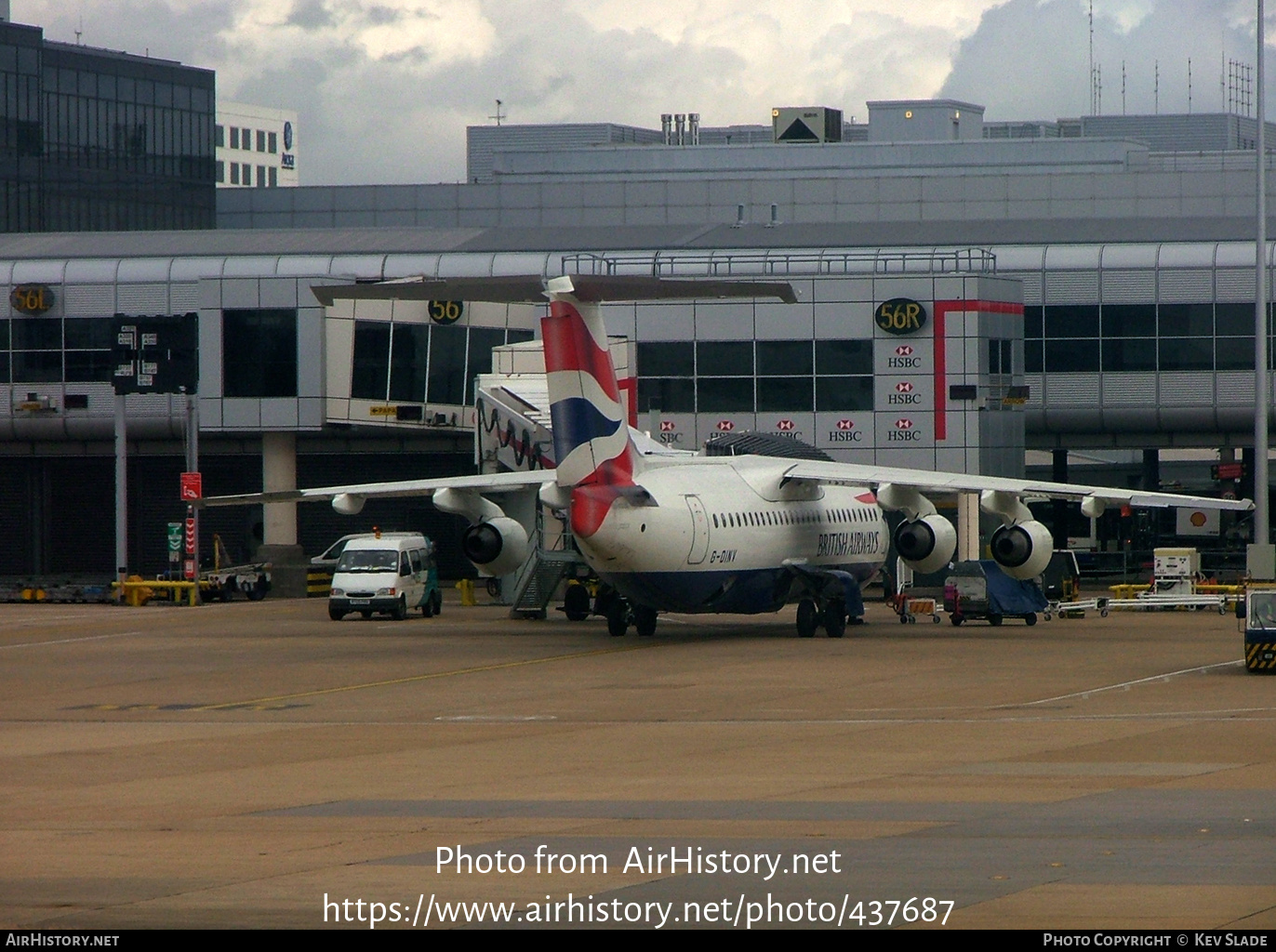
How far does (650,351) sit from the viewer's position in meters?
71.8

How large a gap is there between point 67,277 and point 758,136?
64.1 m

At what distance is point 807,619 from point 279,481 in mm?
33579

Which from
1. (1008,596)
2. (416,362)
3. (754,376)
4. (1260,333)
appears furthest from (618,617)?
(416,362)

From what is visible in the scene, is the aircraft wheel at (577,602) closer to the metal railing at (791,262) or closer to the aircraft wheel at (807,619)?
the aircraft wheel at (807,619)

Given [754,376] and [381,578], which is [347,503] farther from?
[754,376]

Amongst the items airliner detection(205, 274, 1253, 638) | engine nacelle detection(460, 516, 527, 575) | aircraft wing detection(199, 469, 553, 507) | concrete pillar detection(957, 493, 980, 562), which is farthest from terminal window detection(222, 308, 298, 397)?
engine nacelle detection(460, 516, 527, 575)

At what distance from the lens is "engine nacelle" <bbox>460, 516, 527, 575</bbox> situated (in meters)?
47.8

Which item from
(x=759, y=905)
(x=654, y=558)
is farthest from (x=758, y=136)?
(x=759, y=905)

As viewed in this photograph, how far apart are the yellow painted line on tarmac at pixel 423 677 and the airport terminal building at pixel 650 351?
81.8 feet

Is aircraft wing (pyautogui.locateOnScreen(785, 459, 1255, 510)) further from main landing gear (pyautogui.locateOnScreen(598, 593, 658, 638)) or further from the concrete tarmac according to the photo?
main landing gear (pyautogui.locateOnScreen(598, 593, 658, 638))

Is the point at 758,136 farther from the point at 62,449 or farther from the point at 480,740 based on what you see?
the point at 480,740

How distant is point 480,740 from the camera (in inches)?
1083

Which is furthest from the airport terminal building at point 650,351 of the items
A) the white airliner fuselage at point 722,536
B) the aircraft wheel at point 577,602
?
the white airliner fuselage at point 722,536

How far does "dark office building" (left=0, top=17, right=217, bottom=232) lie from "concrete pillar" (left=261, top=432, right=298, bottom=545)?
247 ft
